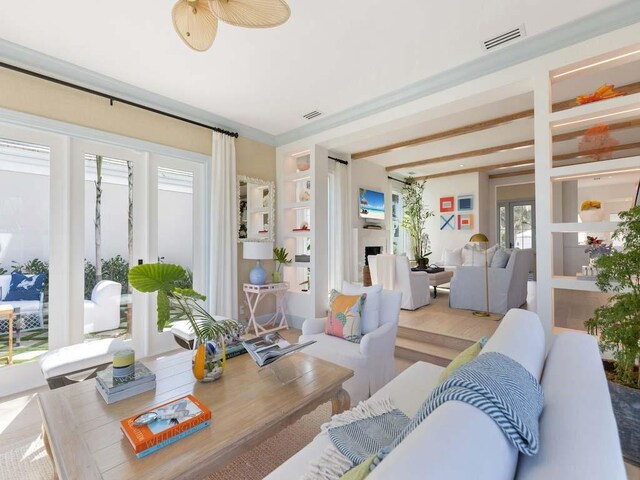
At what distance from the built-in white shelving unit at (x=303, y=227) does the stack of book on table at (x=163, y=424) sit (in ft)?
9.63

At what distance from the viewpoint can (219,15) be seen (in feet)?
5.64

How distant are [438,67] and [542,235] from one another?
1.80 metres

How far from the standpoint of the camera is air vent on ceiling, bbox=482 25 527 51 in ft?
8.05

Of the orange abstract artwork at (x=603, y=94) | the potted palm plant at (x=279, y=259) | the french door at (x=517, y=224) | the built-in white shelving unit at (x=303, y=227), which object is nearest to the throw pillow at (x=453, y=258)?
the french door at (x=517, y=224)

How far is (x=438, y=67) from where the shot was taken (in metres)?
2.96

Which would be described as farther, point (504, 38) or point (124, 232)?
point (124, 232)

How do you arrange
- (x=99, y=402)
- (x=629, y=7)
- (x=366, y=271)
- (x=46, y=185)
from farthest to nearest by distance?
(x=366, y=271), (x=46, y=185), (x=629, y=7), (x=99, y=402)

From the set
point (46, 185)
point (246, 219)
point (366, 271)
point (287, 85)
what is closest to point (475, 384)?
point (287, 85)

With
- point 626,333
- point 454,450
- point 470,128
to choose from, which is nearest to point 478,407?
point 454,450

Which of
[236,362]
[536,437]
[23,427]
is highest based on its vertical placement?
[536,437]

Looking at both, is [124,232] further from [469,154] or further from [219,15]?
[469,154]

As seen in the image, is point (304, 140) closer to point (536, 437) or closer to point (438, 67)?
point (438, 67)

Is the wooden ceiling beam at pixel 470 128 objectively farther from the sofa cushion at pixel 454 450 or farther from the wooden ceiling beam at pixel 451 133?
the sofa cushion at pixel 454 450

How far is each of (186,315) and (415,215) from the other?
20.5 ft
